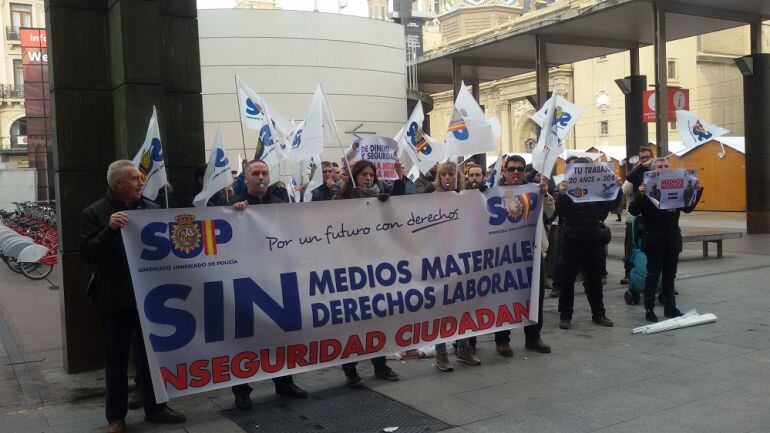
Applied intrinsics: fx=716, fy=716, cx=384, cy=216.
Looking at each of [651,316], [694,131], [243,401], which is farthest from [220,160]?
[694,131]

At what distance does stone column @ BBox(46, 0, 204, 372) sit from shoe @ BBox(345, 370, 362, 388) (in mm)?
2449

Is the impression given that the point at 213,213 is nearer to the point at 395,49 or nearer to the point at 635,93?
the point at 635,93

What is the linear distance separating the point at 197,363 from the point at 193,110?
310 centimetres

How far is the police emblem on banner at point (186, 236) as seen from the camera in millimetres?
5207

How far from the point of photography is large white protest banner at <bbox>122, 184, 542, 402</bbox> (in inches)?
204

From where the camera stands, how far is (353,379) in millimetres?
6066

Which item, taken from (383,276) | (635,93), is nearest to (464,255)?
(383,276)

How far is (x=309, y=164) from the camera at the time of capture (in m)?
9.80

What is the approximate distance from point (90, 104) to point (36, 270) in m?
10.2

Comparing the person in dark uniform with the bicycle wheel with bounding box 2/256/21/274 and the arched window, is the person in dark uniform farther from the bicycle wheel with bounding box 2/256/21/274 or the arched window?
the arched window

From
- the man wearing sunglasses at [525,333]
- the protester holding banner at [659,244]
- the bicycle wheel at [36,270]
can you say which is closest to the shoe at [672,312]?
the protester holding banner at [659,244]

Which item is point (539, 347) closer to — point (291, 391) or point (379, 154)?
point (291, 391)

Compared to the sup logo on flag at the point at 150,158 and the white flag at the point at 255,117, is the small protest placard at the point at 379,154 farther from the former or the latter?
the sup logo on flag at the point at 150,158

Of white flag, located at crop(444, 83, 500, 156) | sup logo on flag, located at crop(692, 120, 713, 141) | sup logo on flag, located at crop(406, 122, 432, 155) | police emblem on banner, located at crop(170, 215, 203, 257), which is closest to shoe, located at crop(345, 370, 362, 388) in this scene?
police emblem on banner, located at crop(170, 215, 203, 257)
